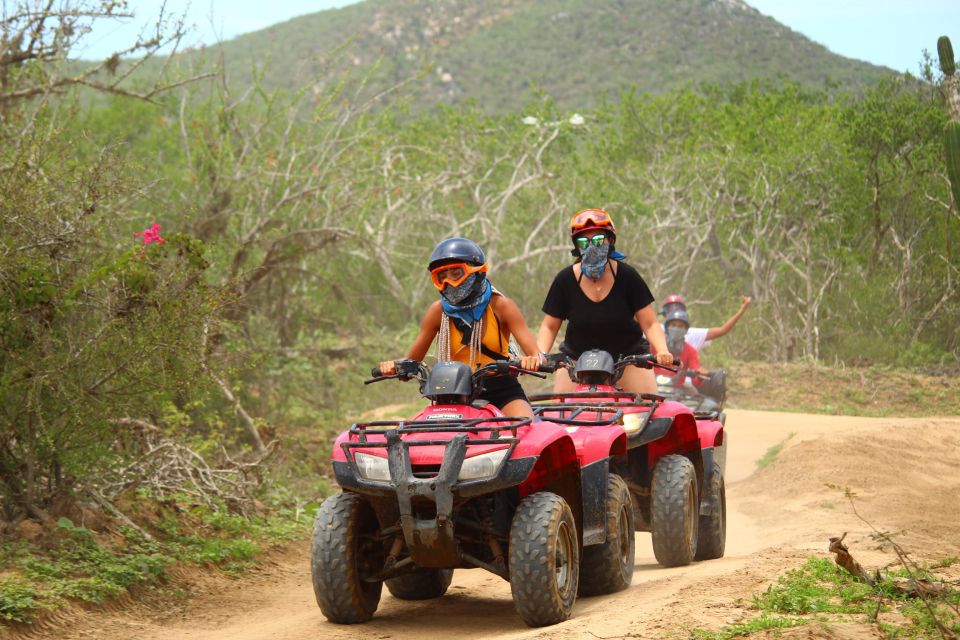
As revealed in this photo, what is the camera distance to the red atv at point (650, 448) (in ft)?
27.9

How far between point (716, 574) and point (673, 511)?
1014 mm

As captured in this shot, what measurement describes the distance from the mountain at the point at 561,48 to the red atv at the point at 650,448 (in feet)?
188

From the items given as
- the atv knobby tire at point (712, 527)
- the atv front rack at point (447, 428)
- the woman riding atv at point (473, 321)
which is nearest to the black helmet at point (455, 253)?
the woman riding atv at point (473, 321)

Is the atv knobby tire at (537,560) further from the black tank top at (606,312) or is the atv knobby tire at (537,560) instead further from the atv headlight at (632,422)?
the black tank top at (606,312)

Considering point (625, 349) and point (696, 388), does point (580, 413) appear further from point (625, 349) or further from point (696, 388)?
point (696, 388)

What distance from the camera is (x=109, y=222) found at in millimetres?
9914

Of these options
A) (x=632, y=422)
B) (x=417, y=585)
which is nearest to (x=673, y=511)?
(x=632, y=422)

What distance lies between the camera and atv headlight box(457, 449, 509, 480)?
22.0 feet

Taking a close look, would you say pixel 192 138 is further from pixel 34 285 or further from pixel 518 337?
pixel 518 337

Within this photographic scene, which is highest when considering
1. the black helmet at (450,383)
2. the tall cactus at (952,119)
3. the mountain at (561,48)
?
the mountain at (561,48)

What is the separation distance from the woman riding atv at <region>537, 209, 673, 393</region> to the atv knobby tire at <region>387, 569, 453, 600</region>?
70.5 inches

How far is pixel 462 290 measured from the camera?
A: 764 centimetres

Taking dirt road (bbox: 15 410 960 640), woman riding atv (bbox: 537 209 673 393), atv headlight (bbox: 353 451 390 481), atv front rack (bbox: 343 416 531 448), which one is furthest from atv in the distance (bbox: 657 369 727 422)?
atv headlight (bbox: 353 451 390 481)

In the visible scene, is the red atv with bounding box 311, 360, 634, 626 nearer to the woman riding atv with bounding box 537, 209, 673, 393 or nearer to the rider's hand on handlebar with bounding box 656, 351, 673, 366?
the rider's hand on handlebar with bounding box 656, 351, 673, 366
